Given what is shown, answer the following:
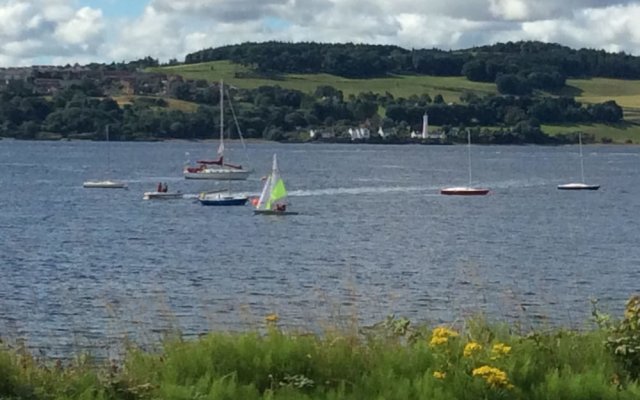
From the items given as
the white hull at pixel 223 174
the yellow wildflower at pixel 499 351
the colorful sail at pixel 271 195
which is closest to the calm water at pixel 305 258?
the colorful sail at pixel 271 195

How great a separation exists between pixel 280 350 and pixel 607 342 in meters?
3.46

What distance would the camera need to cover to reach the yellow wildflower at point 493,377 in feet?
36.8

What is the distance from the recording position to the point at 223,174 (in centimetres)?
11562

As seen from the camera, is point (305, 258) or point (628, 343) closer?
point (628, 343)

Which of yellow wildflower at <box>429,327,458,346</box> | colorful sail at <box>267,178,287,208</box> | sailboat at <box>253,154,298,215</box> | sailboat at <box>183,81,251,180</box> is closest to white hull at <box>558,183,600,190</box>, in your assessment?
sailboat at <box>183,81,251,180</box>

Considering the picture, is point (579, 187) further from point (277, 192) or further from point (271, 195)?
point (271, 195)

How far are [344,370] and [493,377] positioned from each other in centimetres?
162

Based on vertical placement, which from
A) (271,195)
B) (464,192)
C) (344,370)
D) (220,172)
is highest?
(344,370)

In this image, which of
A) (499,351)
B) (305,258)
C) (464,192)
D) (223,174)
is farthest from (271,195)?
(499,351)

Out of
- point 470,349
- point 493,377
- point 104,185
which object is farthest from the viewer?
point 104,185

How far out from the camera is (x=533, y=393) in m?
11.5

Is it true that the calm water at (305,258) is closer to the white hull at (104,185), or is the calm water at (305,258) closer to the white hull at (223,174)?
the white hull at (104,185)

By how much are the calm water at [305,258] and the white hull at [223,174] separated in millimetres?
3866

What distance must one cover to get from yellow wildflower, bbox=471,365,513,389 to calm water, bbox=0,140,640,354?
4.80 meters
